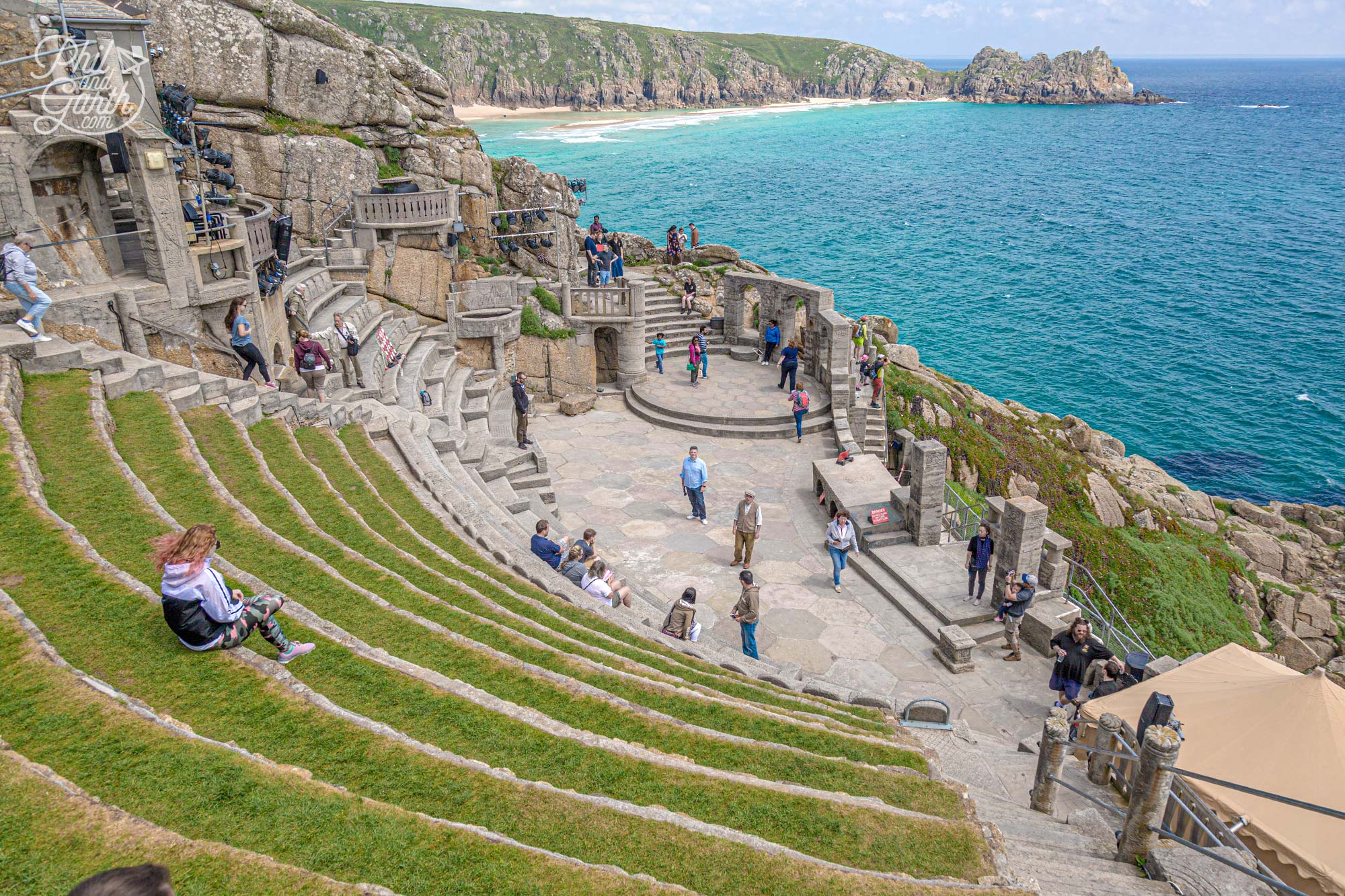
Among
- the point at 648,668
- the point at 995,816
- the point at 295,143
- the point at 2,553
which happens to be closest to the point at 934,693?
the point at 995,816

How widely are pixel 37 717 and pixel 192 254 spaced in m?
12.2

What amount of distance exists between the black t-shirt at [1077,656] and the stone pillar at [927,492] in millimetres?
4993

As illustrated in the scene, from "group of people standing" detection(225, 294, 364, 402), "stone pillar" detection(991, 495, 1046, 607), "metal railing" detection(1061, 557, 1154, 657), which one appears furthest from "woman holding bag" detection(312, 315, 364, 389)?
"metal railing" detection(1061, 557, 1154, 657)

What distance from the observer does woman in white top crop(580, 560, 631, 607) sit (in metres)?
14.5

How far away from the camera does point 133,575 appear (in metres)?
9.36

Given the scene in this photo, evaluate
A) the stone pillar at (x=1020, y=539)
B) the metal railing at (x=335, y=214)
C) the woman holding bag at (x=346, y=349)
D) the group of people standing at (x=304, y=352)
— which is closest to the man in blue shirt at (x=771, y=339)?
the stone pillar at (x=1020, y=539)

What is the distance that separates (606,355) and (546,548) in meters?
15.7

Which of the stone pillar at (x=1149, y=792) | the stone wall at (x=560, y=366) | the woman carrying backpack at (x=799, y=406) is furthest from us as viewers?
the stone wall at (x=560, y=366)

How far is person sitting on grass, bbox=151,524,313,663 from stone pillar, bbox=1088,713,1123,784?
371 inches

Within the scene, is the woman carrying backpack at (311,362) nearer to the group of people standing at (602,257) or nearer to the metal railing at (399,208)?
the metal railing at (399,208)

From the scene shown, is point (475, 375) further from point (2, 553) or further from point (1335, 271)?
point (1335, 271)

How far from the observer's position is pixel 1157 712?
361 inches

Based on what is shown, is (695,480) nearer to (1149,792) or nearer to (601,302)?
(601,302)

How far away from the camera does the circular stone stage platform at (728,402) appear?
25.0 metres
